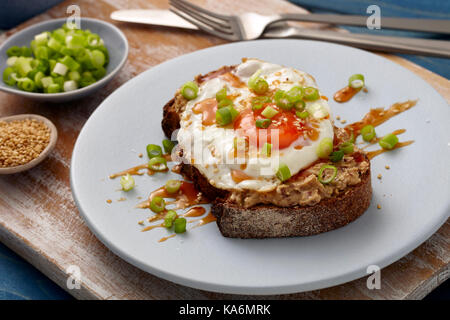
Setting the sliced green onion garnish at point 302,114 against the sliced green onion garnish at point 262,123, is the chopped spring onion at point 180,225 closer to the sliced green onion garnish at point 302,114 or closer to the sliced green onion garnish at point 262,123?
the sliced green onion garnish at point 262,123

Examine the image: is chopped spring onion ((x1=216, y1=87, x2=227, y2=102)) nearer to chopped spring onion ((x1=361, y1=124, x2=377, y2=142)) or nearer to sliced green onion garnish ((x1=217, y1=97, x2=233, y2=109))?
sliced green onion garnish ((x1=217, y1=97, x2=233, y2=109))

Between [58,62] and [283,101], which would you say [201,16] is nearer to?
[58,62]

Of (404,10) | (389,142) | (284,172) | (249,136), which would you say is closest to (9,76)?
(249,136)

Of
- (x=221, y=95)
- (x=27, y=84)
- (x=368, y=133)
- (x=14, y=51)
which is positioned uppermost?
(x=221, y=95)

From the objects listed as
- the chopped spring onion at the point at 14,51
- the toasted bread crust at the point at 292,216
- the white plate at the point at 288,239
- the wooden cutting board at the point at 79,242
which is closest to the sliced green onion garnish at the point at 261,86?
the white plate at the point at 288,239

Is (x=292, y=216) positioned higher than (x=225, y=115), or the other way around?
(x=225, y=115)
